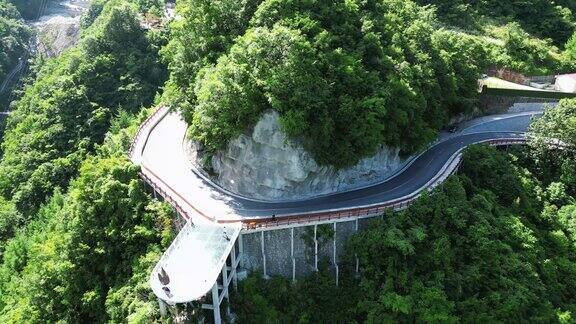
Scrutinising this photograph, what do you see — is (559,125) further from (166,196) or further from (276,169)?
(166,196)

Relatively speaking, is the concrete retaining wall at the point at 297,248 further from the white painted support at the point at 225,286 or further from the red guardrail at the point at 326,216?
the white painted support at the point at 225,286

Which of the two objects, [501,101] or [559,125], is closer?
[559,125]

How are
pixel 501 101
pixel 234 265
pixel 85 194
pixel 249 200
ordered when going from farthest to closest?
pixel 501 101, pixel 85 194, pixel 249 200, pixel 234 265

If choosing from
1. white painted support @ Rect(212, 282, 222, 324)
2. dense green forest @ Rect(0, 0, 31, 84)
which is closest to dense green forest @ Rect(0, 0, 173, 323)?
white painted support @ Rect(212, 282, 222, 324)

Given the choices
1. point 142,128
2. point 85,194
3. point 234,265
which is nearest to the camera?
point 234,265

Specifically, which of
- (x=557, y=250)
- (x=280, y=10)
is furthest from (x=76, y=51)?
(x=557, y=250)

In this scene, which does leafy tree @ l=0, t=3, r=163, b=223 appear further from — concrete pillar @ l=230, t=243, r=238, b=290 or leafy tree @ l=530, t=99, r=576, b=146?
leafy tree @ l=530, t=99, r=576, b=146

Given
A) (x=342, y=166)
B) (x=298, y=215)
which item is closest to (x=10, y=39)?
(x=342, y=166)
